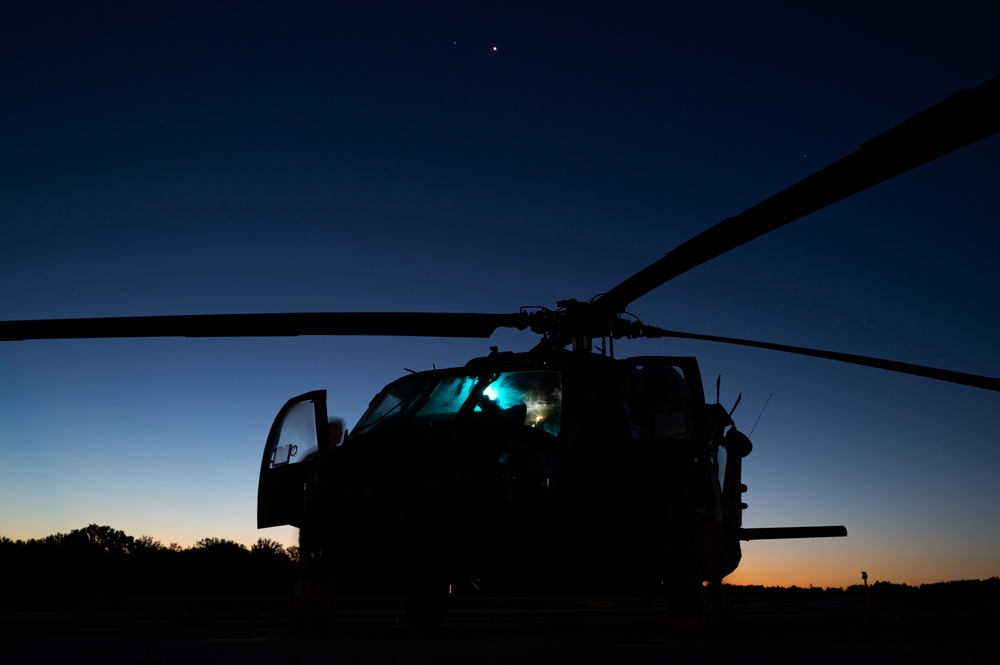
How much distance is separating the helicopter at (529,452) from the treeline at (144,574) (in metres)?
28.4

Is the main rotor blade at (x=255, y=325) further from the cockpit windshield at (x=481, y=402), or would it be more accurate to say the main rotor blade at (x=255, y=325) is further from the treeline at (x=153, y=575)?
the treeline at (x=153, y=575)

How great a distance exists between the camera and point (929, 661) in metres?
3.91

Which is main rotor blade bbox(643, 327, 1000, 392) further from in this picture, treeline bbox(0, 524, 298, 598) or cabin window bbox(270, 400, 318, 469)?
treeline bbox(0, 524, 298, 598)

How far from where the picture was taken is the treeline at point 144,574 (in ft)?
112

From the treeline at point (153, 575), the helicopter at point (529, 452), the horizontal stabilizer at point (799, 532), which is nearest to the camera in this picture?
the helicopter at point (529, 452)

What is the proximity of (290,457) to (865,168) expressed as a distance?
5576 millimetres

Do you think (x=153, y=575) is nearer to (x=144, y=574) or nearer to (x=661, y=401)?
(x=144, y=574)

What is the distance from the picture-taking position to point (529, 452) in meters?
6.50

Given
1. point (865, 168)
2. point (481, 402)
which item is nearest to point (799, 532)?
point (481, 402)

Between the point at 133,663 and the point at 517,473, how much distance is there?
309 centimetres

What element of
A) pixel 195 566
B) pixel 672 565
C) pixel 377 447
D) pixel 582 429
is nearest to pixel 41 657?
pixel 377 447

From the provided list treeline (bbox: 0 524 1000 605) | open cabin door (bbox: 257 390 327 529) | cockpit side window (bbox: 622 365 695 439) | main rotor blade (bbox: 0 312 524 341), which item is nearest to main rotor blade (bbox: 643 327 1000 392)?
cockpit side window (bbox: 622 365 695 439)

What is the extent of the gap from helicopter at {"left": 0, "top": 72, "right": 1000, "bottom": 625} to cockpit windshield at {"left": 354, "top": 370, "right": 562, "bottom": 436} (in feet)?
0.06

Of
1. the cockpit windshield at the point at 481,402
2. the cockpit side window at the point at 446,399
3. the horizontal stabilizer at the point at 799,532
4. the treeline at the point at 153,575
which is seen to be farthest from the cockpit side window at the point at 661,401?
the treeline at the point at 153,575
